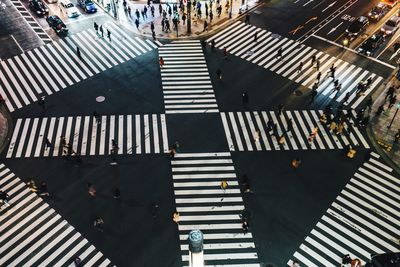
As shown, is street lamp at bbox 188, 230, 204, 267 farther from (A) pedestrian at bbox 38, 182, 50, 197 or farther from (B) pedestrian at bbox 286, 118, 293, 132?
(B) pedestrian at bbox 286, 118, 293, 132

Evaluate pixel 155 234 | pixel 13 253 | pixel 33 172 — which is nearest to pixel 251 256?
pixel 155 234

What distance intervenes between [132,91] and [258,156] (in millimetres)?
A: 14824

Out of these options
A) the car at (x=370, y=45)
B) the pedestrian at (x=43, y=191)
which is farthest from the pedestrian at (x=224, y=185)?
the car at (x=370, y=45)

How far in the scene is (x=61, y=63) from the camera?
43.8 meters

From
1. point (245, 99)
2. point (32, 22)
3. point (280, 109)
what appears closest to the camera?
point (280, 109)

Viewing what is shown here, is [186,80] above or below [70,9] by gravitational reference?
below

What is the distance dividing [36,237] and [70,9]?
113ft

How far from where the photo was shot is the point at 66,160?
3291 centimetres

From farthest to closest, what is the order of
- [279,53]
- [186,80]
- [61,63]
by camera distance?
[279,53] < [61,63] < [186,80]

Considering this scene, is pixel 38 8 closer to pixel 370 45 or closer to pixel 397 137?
pixel 370 45

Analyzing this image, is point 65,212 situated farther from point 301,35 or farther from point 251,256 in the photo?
point 301,35

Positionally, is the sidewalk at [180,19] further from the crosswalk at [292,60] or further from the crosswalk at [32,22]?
the crosswalk at [32,22]

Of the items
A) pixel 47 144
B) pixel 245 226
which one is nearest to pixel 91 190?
pixel 47 144

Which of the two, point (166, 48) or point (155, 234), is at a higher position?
point (166, 48)
